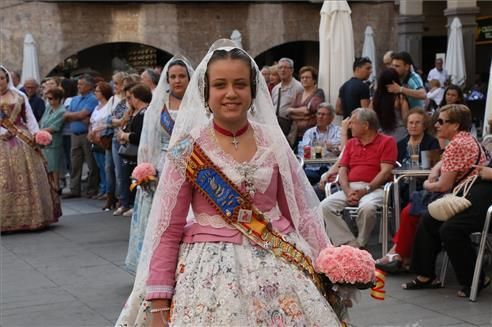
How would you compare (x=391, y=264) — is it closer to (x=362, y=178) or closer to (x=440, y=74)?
(x=362, y=178)

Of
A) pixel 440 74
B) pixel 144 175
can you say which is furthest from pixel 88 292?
pixel 440 74

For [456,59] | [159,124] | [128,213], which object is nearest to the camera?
[159,124]

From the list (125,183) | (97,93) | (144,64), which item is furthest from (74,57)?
(125,183)

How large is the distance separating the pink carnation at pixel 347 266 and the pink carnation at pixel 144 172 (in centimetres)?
326

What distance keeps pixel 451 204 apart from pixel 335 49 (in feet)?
18.6

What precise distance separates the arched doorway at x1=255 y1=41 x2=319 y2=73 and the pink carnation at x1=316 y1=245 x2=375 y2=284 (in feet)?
84.2

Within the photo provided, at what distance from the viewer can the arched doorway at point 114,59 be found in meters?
28.1

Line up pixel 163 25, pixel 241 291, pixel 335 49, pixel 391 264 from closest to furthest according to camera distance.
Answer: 1. pixel 241 291
2. pixel 391 264
3. pixel 335 49
4. pixel 163 25

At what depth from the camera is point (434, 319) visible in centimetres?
649

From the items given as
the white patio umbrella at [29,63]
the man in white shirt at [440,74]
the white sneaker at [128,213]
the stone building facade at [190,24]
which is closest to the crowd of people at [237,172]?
the white sneaker at [128,213]

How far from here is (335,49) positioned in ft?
40.6

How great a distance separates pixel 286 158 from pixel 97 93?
1002 centimetres

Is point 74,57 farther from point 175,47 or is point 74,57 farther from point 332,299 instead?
point 332,299

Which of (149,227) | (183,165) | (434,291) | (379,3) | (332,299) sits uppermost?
(379,3)
